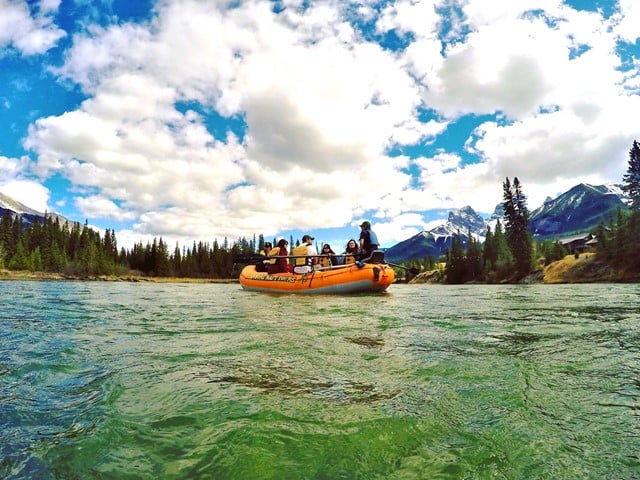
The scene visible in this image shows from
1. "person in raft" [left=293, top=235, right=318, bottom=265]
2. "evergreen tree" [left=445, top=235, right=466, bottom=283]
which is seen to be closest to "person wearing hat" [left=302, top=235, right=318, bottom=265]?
"person in raft" [left=293, top=235, right=318, bottom=265]

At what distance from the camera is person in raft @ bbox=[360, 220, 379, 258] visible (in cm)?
1895

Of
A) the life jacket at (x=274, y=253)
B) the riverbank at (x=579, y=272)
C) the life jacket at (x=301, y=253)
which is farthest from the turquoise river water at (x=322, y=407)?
the riverbank at (x=579, y=272)

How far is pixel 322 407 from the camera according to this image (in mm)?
3416

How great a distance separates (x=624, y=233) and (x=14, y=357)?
71523 millimetres

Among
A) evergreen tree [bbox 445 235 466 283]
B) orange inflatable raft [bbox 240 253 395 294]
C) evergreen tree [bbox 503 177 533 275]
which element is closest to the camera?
orange inflatable raft [bbox 240 253 395 294]

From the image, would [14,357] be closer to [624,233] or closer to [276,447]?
[276,447]

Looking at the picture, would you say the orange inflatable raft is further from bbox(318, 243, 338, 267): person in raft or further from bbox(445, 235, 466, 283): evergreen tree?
bbox(445, 235, 466, 283): evergreen tree

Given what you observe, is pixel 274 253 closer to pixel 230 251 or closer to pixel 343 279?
A: pixel 343 279

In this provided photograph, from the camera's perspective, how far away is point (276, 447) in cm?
267

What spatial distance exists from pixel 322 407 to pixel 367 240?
52.5ft

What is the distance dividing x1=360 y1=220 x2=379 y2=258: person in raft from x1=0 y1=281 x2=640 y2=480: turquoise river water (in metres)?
12.2

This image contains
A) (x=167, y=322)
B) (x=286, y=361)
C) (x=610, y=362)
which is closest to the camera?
(x=610, y=362)

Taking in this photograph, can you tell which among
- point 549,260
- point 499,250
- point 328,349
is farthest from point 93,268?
point 328,349

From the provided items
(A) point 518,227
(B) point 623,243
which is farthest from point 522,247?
(B) point 623,243
